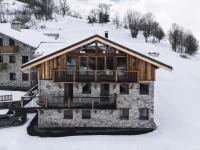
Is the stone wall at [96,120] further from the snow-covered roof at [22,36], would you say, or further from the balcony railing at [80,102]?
the snow-covered roof at [22,36]

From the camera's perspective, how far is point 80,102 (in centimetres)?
3662

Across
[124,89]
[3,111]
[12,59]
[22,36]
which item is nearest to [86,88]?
[124,89]

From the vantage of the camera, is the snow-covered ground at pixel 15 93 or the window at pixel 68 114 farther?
the snow-covered ground at pixel 15 93

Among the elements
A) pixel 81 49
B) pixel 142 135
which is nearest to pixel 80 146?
pixel 142 135

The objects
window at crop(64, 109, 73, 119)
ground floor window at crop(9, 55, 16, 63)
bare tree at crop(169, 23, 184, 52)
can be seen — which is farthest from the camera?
bare tree at crop(169, 23, 184, 52)

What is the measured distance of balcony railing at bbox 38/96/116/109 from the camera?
1423 inches

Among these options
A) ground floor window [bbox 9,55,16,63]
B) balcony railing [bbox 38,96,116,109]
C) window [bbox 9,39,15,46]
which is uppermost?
window [bbox 9,39,15,46]

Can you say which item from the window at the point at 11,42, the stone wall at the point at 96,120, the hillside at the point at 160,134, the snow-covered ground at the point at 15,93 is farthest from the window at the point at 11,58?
the stone wall at the point at 96,120

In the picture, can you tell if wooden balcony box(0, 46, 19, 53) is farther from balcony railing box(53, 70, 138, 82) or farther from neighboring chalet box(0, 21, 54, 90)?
balcony railing box(53, 70, 138, 82)

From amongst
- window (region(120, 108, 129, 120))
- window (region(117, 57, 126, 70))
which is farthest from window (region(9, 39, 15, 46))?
window (region(120, 108, 129, 120))

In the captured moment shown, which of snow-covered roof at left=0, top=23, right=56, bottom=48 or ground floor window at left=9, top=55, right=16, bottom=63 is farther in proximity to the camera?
ground floor window at left=9, top=55, right=16, bottom=63

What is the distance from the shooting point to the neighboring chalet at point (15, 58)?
165ft

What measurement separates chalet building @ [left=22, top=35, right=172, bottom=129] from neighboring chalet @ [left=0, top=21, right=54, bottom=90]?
15.0 meters

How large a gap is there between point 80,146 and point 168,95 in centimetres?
2135
